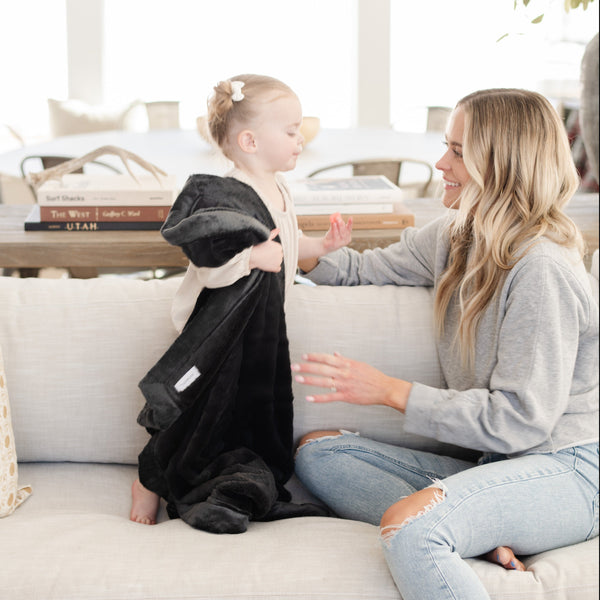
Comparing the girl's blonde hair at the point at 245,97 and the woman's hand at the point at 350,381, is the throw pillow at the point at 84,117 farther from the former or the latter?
the woman's hand at the point at 350,381

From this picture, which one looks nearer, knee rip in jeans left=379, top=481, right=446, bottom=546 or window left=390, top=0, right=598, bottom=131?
knee rip in jeans left=379, top=481, right=446, bottom=546

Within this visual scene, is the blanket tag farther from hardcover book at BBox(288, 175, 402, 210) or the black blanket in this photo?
hardcover book at BBox(288, 175, 402, 210)

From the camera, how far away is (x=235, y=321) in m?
1.54

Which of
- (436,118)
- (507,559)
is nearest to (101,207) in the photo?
(507,559)

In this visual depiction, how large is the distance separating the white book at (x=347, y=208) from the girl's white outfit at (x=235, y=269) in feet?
1.07

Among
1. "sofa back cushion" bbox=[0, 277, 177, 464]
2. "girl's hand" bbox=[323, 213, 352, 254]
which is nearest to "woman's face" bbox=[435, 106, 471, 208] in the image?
"girl's hand" bbox=[323, 213, 352, 254]

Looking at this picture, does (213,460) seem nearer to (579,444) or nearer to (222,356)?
(222,356)

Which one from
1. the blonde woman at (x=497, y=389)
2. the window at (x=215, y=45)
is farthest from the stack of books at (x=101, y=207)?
the window at (x=215, y=45)

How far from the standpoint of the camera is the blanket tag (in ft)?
5.00

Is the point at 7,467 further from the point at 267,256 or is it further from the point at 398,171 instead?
the point at 398,171

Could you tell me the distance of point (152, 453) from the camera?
5.38ft

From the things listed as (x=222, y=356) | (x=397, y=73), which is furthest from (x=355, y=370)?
(x=397, y=73)

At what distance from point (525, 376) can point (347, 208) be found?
82 centimetres

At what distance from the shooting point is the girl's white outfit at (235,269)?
150 cm
